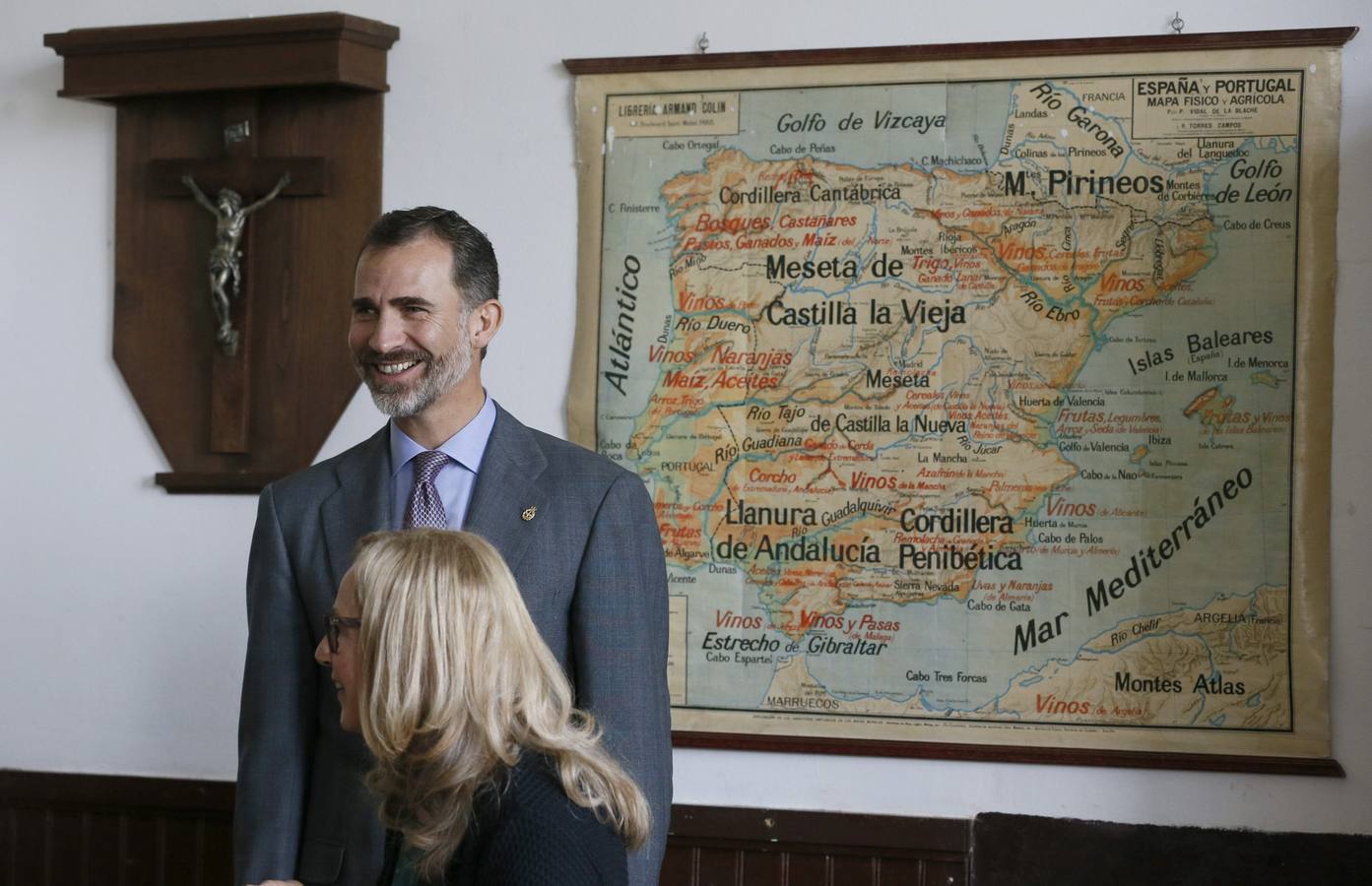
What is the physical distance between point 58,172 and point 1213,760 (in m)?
3.17

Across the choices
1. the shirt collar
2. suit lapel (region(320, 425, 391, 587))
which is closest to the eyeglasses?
suit lapel (region(320, 425, 391, 587))

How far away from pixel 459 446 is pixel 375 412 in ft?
4.74

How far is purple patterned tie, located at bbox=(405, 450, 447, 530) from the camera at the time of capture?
2436mm

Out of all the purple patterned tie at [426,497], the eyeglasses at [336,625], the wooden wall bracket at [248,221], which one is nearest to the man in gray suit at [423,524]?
the purple patterned tie at [426,497]

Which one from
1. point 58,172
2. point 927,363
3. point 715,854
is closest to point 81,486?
point 58,172

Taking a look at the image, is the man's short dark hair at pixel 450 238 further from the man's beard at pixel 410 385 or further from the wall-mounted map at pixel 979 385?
the wall-mounted map at pixel 979 385

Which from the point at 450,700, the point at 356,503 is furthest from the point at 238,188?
the point at 450,700

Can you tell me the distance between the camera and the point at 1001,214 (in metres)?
3.53

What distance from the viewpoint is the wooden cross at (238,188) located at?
153 inches

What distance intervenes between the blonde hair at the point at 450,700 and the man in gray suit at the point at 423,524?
558mm

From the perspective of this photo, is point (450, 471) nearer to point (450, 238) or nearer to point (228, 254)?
point (450, 238)

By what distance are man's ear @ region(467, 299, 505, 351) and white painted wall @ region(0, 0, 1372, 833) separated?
1172 mm

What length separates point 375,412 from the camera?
12.6 ft

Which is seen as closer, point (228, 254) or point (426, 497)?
point (426, 497)
